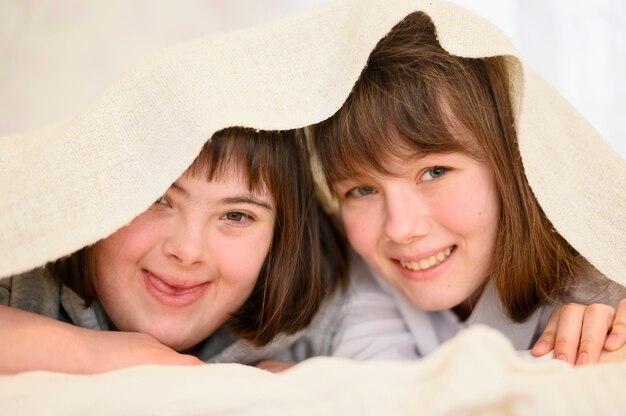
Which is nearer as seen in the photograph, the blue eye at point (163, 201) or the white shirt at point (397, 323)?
the blue eye at point (163, 201)

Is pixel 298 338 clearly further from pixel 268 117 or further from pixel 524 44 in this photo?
pixel 524 44

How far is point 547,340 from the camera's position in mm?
998

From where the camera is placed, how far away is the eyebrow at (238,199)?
3.33ft

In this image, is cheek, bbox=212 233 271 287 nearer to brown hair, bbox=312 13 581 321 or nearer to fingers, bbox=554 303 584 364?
brown hair, bbox=312 13 581 321

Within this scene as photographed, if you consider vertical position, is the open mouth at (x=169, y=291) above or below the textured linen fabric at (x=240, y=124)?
below

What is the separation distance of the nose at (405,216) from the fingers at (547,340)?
0.21 metres

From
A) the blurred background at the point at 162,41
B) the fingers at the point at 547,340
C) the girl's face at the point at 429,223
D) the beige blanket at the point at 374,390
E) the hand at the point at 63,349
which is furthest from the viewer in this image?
the blurred background at the point at 162,41

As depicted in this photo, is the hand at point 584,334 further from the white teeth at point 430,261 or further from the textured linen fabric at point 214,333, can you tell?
the textured linen fabric at point 214,333

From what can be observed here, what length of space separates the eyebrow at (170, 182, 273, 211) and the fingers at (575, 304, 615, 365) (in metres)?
0.45

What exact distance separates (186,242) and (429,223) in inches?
13.4

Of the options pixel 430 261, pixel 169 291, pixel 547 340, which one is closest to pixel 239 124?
pixel 169 291

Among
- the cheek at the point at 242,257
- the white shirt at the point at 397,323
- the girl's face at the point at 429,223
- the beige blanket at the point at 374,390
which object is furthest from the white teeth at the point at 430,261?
the beige blanket at the point at 374,390

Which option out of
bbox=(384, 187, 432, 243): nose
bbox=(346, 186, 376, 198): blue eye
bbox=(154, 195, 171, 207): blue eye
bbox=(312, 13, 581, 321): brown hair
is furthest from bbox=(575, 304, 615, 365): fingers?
bbox=(154, 195, 171, 207): blue eye

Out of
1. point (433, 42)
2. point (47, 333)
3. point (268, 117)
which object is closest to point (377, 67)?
point (433, 42)
